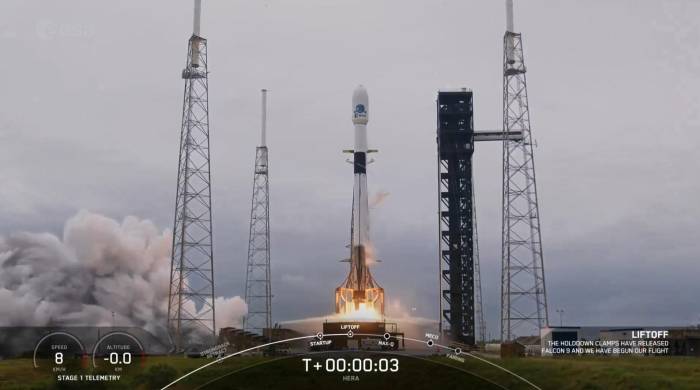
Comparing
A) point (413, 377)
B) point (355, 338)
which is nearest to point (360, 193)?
point (355, 338)

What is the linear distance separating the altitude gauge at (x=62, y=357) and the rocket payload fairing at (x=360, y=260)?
1546 inches

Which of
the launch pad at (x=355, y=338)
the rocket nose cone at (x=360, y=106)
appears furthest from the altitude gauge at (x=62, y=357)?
the rocket nose cone at (x=360, y=106)

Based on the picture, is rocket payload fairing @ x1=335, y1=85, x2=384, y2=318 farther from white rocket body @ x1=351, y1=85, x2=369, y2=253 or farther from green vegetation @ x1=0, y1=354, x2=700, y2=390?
green vegetation @ x1=0, y1=354, x2=700, y2=390

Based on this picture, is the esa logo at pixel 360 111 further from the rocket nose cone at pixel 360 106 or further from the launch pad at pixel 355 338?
the launch pad at pixel 355 338

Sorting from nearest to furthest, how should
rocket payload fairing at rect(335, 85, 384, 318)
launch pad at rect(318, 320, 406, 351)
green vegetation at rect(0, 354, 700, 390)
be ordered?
green vegetation at rect(0, 354, 700, 390), launch pad at rect(318, 320, 406, 351), rocket payload fairing at rect(335, 85, 384, 318)

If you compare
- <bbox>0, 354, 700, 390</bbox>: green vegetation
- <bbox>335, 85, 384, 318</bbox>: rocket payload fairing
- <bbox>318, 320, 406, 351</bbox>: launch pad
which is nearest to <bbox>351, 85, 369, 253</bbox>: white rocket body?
<bbox>335, 85, 384, 318</bbox>: rocket payload fairing

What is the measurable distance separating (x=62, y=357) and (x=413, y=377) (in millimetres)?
28449

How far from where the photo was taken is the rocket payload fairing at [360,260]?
10850 centimetres

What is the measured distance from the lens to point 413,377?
65.2 m

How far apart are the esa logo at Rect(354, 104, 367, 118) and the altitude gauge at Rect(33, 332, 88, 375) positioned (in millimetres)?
49341

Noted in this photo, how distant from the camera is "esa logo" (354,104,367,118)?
111m

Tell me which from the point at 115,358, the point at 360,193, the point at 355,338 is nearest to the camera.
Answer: the point at 115,358

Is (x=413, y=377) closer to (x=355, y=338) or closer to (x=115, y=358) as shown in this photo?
(x=355, y=338)

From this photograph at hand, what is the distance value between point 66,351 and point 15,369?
5.41m
